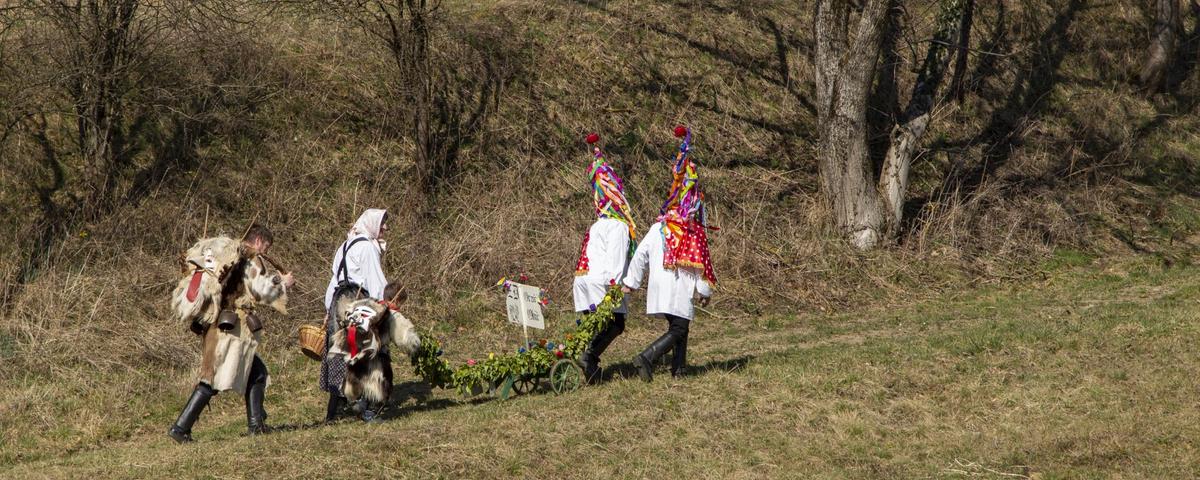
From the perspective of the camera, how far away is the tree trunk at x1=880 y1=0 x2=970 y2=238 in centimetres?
1686

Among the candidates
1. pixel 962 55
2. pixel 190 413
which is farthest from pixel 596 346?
pixel 962 55

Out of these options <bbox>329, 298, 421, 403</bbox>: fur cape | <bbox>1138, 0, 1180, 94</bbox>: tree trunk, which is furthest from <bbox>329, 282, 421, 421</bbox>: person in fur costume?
<bbox>1138, 0, 1180, 94</bbox>: tree trunk

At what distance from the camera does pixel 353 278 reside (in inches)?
345

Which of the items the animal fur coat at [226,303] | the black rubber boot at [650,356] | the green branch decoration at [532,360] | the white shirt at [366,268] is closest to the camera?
the animal fur coat at [226,303]

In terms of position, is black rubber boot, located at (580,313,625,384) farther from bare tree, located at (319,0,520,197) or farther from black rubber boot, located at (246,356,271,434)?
bare tree, located at (319,0,520,197)

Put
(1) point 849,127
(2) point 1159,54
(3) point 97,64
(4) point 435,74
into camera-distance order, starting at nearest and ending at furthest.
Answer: (3) point 97,64, (1) point 849,127, (4) point 435,74, (2) point 1159,54

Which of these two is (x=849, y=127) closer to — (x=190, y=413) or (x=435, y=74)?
(x=435, y=74)

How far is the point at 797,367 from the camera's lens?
10.2m

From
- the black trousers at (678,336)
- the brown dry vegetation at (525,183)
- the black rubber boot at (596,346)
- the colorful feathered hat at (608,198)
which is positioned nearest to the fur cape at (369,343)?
the brown dry vegetation at (525,183)

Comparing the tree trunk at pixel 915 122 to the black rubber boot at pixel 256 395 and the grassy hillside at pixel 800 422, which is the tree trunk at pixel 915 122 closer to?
the grassy hillside at pixel 800 422

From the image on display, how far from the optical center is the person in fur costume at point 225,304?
806cm

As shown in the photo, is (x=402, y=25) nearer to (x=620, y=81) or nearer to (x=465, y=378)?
(x=620, y=81)

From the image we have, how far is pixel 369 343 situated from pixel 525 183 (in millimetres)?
8027

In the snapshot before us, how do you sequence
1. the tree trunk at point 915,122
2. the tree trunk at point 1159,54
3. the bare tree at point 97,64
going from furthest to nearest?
the tree trunk at point 1159,54 < the tree trunk at point 915,122 < the bare tree at point 97,64
